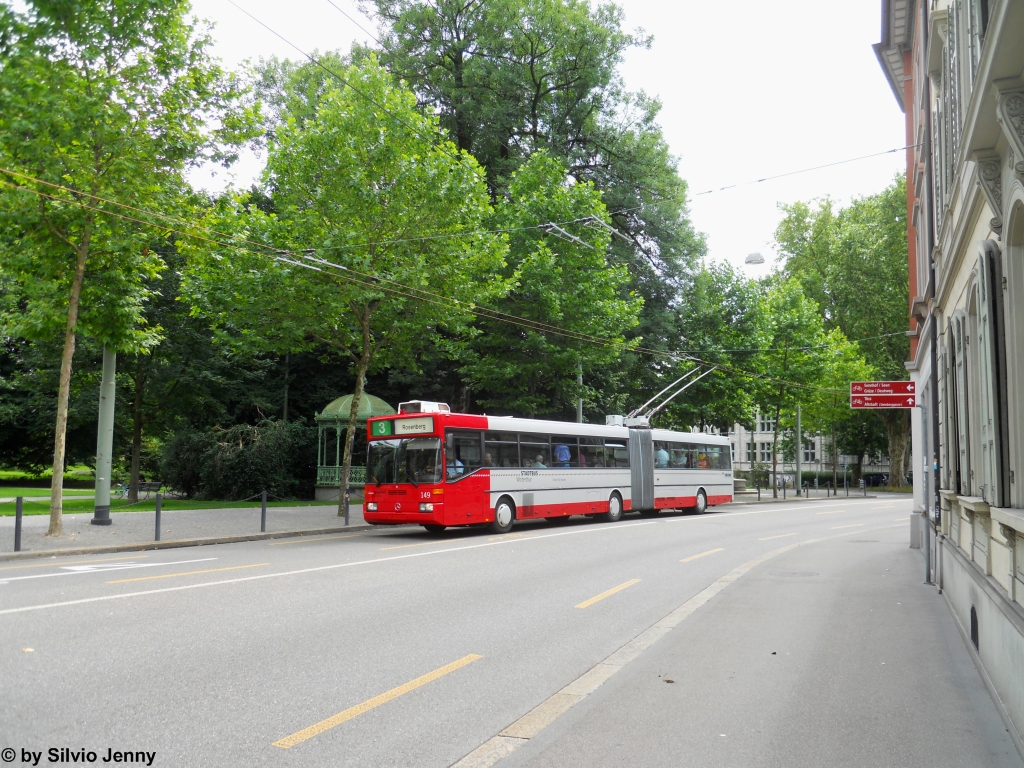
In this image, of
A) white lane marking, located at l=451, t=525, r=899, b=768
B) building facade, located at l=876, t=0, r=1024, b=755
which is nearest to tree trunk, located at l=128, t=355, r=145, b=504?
white lane marking, located at l=451, t=525, r=899, b=768

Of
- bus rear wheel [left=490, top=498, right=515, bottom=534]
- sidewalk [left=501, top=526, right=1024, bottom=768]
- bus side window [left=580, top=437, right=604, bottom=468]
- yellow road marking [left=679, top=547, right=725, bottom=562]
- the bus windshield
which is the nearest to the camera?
sidewalk [left=501, top=526, right=1024, bottom=768]

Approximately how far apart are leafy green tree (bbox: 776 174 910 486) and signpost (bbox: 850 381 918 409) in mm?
40172

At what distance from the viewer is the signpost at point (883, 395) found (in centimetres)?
1416

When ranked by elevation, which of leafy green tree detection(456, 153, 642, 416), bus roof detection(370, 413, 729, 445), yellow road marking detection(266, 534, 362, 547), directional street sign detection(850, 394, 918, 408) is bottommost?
yellow road marking detection(266, 534, 362, 547)

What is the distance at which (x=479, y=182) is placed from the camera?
22953 mm

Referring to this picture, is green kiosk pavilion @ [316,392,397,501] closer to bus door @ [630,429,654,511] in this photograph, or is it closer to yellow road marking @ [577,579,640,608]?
bus door @ [630,429,654,511]

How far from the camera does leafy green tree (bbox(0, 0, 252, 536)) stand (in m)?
15.1

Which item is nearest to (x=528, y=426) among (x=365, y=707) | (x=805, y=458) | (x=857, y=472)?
(x=365, y=707)

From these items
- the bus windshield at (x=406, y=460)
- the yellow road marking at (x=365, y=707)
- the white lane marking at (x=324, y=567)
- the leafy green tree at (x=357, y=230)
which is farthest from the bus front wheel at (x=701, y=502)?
the yellow road marking at (x=365, y=707)

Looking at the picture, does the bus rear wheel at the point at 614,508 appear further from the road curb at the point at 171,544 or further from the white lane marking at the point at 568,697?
the white lane marking at the point at 568,697

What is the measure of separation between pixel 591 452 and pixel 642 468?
3339mm

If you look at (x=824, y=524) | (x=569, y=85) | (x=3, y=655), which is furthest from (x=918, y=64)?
(x=569, y=85)

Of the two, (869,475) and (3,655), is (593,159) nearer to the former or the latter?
(3,655)

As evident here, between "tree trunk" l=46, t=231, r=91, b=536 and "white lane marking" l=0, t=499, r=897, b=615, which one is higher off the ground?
"tree trunk" l=46, t=231, r=91, b=536
